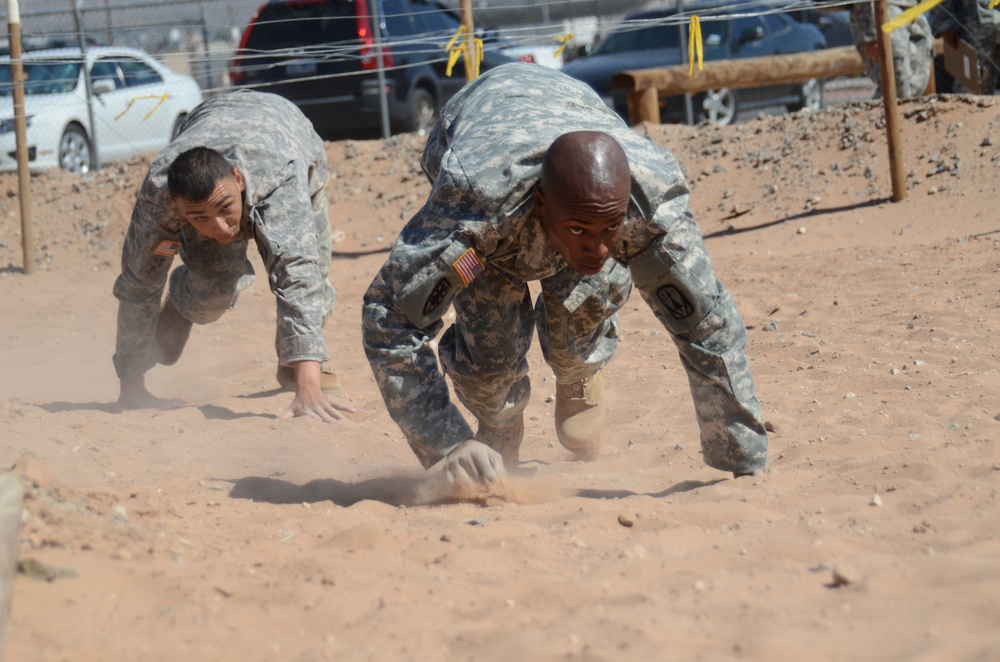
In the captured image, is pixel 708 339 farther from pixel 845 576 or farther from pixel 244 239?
pixel 244 239

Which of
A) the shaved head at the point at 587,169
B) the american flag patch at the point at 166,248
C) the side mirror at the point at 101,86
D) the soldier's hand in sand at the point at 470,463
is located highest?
the side mirror at the point at 101,86

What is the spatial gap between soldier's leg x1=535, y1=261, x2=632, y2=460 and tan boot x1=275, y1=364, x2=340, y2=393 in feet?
5.80

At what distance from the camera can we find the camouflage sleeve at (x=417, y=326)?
3004 millimetres

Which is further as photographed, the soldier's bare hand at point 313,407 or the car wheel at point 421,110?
the car wheel at point 421,110

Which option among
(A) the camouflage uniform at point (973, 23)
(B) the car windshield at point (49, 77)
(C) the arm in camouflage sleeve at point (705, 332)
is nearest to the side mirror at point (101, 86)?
(B) the car windshield at point (49, 77)

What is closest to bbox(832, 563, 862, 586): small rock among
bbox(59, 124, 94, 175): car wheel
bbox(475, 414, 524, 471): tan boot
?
bbox(475, 414, 524, 471): tan boot

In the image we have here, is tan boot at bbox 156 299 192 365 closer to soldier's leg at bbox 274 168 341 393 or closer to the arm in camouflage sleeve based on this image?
soldier's leg at bbox 274 168 341 393

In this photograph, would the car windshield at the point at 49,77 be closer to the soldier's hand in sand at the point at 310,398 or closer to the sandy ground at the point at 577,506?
the sandy ground at the point at 577,506

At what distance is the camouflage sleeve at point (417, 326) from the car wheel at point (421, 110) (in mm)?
9458

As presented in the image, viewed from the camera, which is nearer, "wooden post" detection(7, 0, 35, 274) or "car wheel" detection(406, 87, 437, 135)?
"wooden post" detection(7, 0, 35, 274)

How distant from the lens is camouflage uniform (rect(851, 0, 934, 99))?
9398 mm

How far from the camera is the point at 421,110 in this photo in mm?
12773

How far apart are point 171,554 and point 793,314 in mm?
4212

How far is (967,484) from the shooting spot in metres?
3.14
